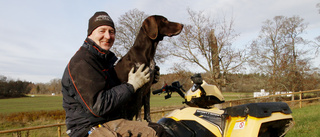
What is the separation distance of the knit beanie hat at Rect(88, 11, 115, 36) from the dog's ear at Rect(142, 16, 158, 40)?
19.5 inches

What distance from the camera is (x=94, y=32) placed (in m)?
2.08

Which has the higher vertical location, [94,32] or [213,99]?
[94,32]

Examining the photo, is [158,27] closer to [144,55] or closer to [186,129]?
[144,55]

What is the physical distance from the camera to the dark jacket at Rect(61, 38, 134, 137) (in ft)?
5.56

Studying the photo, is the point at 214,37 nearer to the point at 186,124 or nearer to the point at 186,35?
the point at 186,35

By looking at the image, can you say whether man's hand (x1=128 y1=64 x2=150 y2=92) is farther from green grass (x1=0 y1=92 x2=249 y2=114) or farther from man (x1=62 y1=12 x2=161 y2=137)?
green grass (x1=0 y1=92 x2=249 y2=114)

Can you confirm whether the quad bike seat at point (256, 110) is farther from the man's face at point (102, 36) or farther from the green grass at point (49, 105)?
the green grass at point (49, 105)

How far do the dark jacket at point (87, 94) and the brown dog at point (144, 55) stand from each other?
14.6 inches

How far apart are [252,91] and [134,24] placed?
13278mm

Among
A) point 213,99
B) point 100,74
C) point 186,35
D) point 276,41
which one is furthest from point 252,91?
point 100,74

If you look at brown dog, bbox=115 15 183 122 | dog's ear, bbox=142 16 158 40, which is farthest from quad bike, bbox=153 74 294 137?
dog's ear, bbox=142 16 158 40

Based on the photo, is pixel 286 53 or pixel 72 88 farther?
pixel 286 53

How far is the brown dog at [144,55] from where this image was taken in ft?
7.52

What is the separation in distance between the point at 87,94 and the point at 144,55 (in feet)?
2.81
